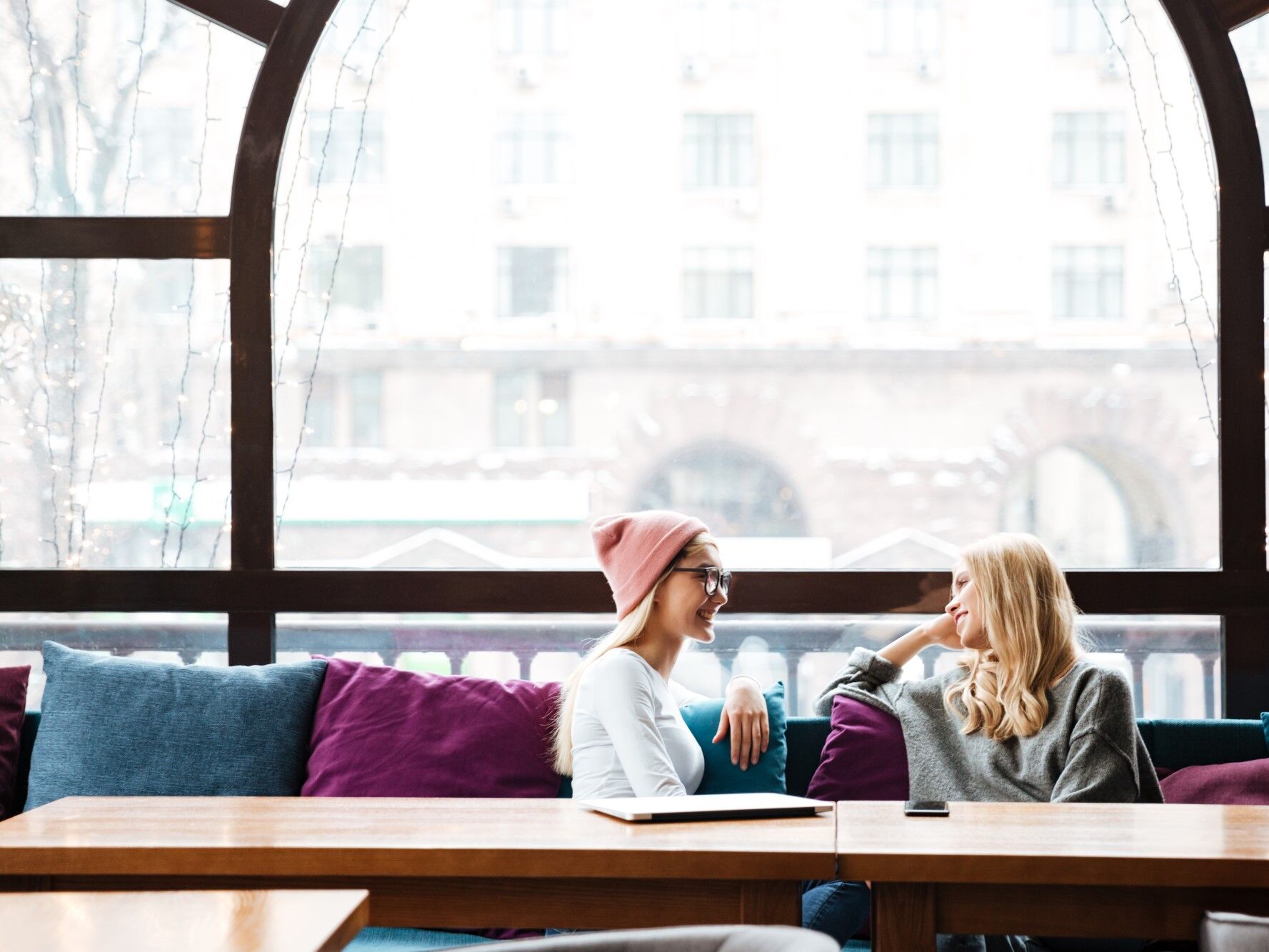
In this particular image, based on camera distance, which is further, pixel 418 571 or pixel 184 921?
pixel 418 571

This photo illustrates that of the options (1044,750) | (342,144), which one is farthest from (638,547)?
(342,144)

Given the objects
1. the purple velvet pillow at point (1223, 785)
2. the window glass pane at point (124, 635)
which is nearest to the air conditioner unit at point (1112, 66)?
the purple velvet pillow at point (1223, 785)

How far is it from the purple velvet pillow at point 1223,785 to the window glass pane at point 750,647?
62 cm

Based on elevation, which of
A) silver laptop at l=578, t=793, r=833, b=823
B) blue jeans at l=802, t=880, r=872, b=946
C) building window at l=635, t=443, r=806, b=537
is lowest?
blue jeans at l=802, t=880, r=872, b=946

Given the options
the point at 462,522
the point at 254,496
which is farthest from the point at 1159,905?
the point at 254,496

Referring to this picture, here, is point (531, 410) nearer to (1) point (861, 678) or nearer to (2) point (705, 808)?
(1) point (861, 678)

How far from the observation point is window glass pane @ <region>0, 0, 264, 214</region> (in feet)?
10.2

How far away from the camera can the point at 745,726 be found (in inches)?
93.9

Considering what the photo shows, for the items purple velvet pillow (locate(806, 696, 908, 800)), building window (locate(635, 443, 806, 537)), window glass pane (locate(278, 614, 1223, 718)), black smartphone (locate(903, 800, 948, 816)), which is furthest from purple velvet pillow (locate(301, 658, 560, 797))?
black smartphone (locate(903, 800, 948, 816))

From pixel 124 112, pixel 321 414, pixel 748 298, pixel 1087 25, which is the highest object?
pixel 1087 25

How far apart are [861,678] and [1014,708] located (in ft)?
1.28

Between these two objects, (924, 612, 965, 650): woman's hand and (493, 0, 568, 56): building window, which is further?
(493, 0, 568, 56): building window

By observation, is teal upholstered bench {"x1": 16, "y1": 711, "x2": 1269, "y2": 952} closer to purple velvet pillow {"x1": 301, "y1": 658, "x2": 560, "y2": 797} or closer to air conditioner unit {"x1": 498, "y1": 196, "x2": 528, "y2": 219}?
purple velvet pillow {"x1": 301, "y1": 658, "x2": 560, "y2": 797}

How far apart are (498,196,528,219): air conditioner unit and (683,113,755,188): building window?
44 cm
